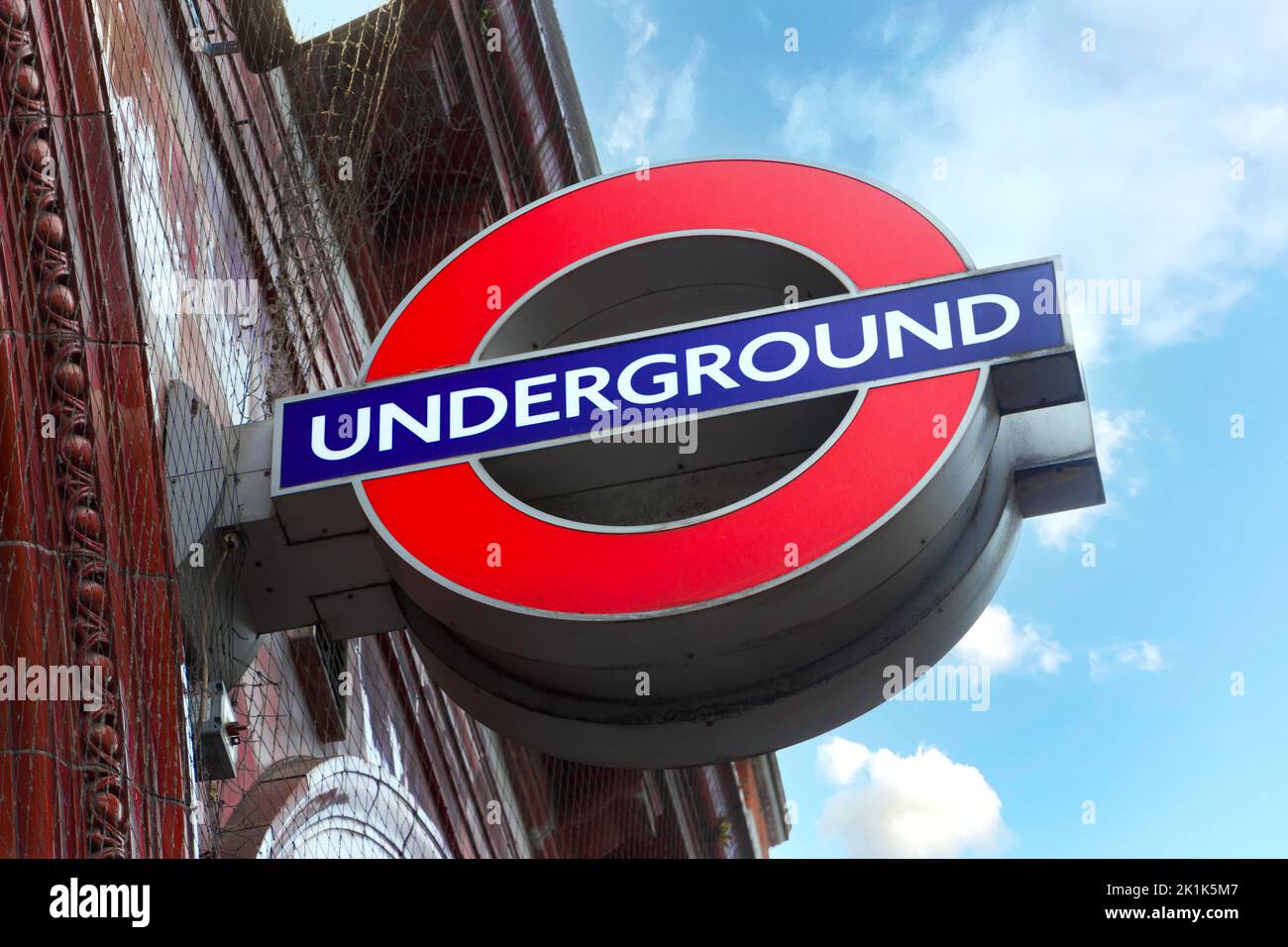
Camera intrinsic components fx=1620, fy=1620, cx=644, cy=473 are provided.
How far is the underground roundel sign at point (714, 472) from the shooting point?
398 cm

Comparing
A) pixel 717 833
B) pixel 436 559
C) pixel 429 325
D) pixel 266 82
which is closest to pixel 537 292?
pixel 429 325

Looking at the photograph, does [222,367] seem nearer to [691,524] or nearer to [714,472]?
[714,472]

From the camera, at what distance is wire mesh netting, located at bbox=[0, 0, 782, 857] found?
395 cm

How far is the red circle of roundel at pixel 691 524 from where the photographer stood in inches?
156

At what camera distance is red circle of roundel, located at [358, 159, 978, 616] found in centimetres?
396

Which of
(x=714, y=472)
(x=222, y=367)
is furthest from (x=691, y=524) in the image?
(x=222, y=367)

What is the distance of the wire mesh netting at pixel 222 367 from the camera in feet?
13.0

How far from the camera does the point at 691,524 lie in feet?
13.3

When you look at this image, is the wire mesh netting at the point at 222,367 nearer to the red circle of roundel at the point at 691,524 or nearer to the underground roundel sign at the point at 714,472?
the underground roundel sign at the point at 714,472

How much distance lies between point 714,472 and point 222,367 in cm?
207

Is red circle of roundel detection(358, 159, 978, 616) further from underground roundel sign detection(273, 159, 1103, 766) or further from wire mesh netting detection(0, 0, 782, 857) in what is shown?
wire mesh netting detection(0, 0, 782, 857)

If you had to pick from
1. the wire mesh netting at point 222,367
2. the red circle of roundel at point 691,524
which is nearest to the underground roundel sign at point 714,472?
the red circle of roundel at point 691,524

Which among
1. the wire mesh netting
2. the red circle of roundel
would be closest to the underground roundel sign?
the red circle of roundel
